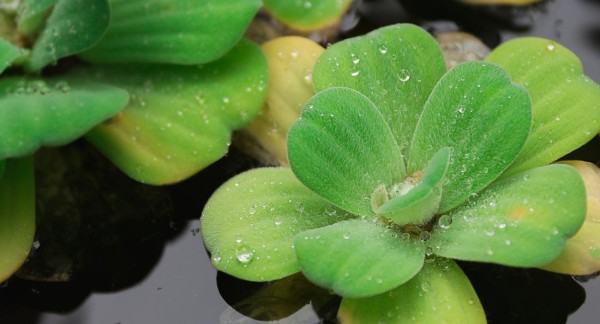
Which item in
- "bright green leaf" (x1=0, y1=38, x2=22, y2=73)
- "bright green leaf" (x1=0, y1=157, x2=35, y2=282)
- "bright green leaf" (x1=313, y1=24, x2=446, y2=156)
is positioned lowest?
"bright green leaf" (x1=0, y1=157, x2=35, y2=282)

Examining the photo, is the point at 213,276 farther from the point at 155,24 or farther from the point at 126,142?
the point at 155,24

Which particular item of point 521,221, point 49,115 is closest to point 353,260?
point 521,221

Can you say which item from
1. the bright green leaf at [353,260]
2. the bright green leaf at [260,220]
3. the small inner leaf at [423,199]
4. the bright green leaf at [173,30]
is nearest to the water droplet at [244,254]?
the bright green leaf at [260,220]

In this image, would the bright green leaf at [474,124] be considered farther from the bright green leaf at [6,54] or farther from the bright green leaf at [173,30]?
the bright green leaf at [6,54]

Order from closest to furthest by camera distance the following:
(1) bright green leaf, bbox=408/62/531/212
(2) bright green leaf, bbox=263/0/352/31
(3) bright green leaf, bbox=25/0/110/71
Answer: (1) bright green leaf, bbox=408/62/531/212 → (3) bright green leaf, bbox=25/0/110/71 → (2) bright green leaf, bbox=263/0/352/31

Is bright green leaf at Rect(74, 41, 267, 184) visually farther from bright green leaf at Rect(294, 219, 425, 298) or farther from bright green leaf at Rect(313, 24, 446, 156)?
bright green leaf at Rect(294, 219, 425, 298)

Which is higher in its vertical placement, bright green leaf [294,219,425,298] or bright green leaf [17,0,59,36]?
bright green leaf [294,219,425,298]

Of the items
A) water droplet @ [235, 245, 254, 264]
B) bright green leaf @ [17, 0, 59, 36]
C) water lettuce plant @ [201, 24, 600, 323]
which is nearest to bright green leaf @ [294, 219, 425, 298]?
water lettuce plant @ [201, 24, 600, 323]
